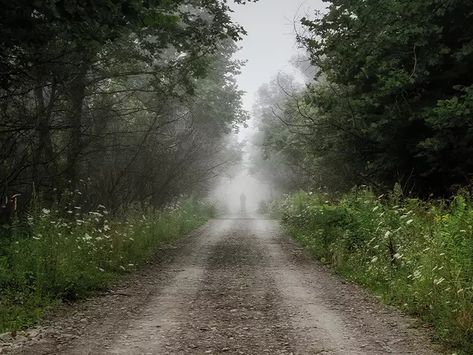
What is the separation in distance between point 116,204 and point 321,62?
333 inches

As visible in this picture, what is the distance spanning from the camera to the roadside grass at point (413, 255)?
644cm

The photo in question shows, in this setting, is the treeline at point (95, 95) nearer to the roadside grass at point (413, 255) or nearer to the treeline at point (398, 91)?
the treeline at point (398, 91)

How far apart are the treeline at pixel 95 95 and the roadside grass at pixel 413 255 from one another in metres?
6.06

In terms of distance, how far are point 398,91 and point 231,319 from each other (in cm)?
981

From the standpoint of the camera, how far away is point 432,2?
1232 cm

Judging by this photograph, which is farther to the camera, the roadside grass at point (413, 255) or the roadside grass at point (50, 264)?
the roadside grass at point (50, 264)

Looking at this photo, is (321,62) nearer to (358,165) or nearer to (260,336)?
(358,165)

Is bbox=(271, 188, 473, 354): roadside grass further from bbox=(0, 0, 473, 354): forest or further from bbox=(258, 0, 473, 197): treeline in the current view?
bbox=(258, 0, 473, 197): treeline

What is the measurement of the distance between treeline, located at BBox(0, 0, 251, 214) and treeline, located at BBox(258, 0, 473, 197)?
3.49 meters

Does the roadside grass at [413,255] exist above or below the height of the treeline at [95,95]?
below

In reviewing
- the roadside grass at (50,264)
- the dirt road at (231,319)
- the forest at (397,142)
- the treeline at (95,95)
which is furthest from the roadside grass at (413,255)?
the treeline at (95,95)

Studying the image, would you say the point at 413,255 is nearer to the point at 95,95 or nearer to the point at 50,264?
the point at 50,264

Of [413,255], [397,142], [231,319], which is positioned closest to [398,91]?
[397,142]

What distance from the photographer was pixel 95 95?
15.2 meters
